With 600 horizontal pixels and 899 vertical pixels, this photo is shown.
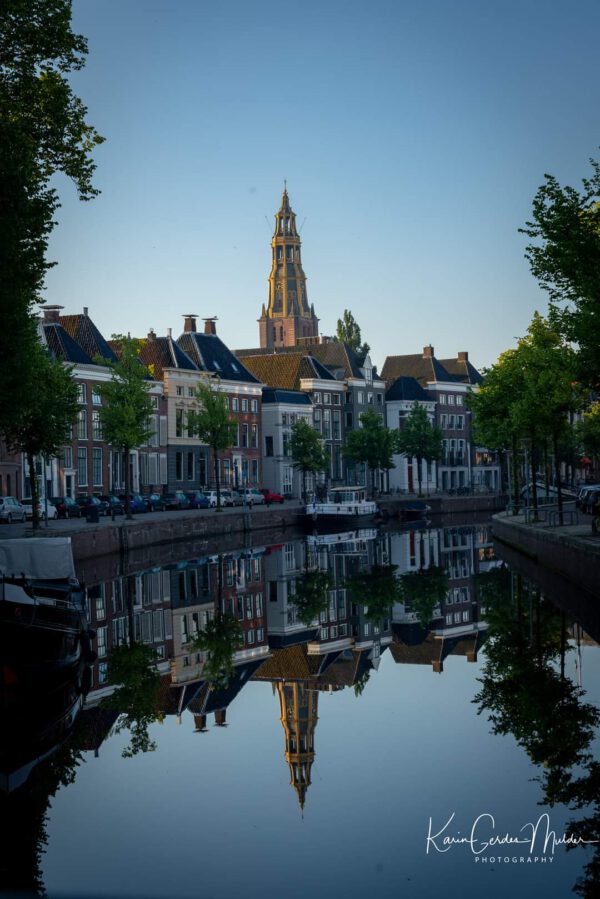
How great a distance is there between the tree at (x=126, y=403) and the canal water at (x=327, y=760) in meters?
33.0

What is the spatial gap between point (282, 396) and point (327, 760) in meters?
97.2

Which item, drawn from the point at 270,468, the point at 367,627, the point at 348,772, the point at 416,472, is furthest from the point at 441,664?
the point at 416,472

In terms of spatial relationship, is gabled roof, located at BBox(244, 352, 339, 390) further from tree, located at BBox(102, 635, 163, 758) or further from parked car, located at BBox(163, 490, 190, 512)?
tree, located at BBox(102, 635, 163, 758)

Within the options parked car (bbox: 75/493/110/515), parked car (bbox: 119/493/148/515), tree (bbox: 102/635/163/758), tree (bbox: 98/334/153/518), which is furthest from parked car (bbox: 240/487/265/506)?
tree (bbox: 102/635/163/758)

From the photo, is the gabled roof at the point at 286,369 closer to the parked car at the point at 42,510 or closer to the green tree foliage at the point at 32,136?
the parked car at the point at 42,510

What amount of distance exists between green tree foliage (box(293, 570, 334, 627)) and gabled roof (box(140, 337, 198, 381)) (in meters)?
48.5

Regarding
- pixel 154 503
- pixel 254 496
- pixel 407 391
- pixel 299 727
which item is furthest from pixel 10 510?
pixel 407 391

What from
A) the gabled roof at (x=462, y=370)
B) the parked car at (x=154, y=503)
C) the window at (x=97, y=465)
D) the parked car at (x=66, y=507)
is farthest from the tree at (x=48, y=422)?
the gabled roof at (x=462, y=370)

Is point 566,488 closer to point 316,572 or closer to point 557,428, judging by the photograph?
point 557,428

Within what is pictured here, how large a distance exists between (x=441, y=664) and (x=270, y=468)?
85.8m

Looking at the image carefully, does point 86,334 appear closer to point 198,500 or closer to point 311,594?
point 198,500

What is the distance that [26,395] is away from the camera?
1352 inches

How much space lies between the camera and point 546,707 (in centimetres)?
2205

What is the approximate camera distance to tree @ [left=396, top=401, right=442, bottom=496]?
414ft
